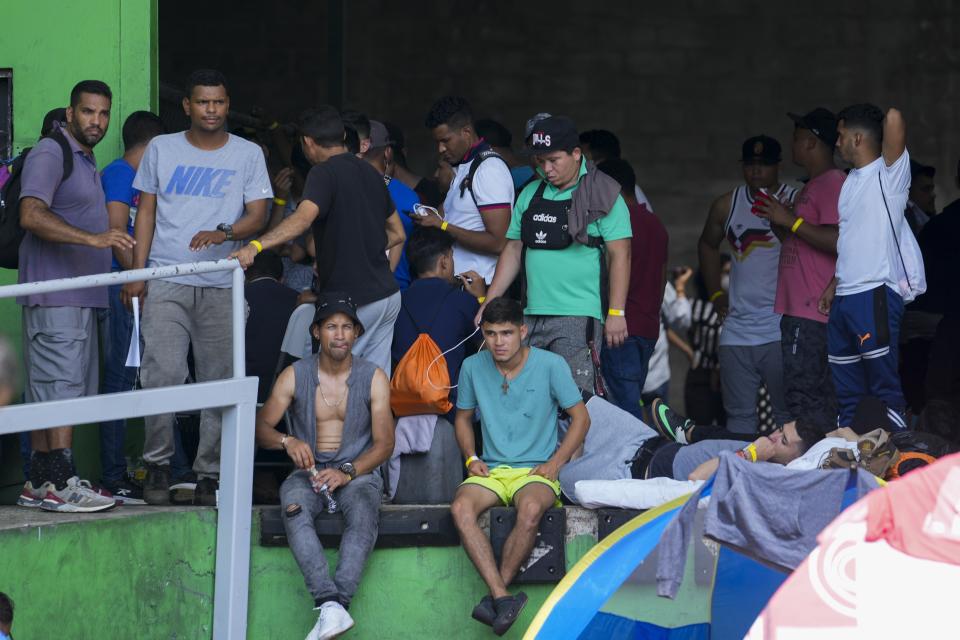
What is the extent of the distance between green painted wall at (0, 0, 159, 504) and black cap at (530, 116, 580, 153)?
6.63 ft

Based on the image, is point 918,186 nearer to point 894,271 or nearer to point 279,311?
point 894,271

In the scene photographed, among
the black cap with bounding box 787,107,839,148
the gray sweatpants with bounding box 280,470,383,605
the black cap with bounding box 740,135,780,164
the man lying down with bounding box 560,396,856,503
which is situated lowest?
the gray sweatpants with bounding box 280,470,383,605

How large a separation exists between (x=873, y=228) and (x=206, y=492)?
3262 mm

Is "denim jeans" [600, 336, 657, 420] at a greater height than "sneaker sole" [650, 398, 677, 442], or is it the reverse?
"denim jeans" [600, 336, 657, 420]

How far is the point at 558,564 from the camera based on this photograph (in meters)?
6.82

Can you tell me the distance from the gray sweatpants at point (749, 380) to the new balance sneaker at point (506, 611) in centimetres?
225

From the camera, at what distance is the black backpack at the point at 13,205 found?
699cm

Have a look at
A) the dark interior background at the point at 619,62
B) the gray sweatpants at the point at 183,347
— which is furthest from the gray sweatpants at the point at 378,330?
the dark interior background at the point at 619,62

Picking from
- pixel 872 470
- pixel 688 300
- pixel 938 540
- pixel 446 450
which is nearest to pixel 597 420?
pixel 446 450

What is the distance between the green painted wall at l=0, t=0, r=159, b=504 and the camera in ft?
25.9

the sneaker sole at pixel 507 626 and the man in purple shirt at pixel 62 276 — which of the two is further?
the man in purple shirt at pixel 62 276

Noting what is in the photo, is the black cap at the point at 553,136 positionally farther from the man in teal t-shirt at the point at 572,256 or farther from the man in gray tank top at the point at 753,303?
the man in gray tank top at the point at 753,303

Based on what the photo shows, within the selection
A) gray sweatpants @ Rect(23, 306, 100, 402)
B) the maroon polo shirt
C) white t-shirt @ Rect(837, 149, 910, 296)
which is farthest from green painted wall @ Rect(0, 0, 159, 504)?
white t-shirt @ Rect(837, 149, 910, 296)

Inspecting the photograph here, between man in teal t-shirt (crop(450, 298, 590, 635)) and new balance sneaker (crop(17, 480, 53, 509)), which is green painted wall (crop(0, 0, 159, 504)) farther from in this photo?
man in teal t-shirt (crop(450, 298, 590, 635))
